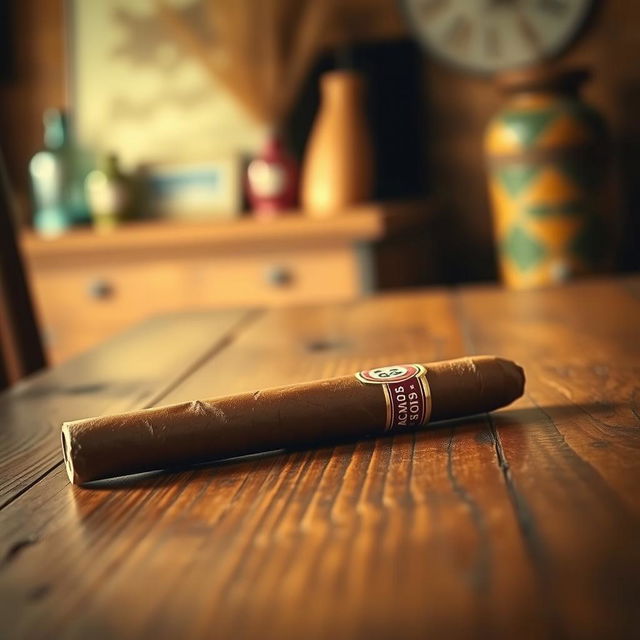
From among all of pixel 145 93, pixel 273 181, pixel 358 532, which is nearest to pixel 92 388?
pixel 358 532

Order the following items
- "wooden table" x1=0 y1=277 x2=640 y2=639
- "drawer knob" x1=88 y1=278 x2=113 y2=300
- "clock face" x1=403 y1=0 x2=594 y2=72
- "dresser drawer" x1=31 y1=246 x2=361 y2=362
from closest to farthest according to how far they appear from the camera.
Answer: "wooden table" x1=0 y1=277 x2=640 y2=639 → "dresser drawer" x1=31 y1=246 x2=361 y2=362 → "drawer knob" x1=88 y1=278 x2=113 y2=300 → "clock face" x1=403 y1=0 x2=594 y2=72

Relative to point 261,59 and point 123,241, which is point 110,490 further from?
point 261,59

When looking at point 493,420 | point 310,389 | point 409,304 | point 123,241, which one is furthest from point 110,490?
point 123,241

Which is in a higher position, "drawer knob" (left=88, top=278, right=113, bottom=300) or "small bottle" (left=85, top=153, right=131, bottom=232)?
"small bottle" (left=85, top=153, right=131, bottom=232)

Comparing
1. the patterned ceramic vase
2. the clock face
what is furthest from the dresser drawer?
the clock face

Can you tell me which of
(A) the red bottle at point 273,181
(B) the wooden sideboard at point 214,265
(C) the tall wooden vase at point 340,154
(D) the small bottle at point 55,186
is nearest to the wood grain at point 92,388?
(B) the wooden sideboard at point 214,265

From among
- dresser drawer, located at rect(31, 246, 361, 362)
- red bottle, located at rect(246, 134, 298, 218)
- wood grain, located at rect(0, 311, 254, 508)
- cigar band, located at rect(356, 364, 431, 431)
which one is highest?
red bottle, located at rect(246, 134, 298, 218)

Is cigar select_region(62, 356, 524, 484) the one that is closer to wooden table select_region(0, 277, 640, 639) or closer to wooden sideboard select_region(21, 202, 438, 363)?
wooden table select_region(0, 277, 640, 639)

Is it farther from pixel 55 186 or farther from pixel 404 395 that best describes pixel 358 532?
pixel 55 186
